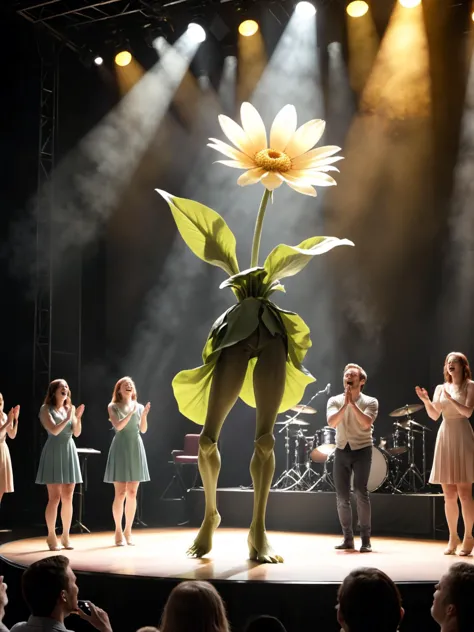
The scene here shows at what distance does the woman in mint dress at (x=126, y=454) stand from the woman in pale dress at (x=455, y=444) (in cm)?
231

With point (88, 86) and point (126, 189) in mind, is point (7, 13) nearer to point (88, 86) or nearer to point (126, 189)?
point (88, 86)

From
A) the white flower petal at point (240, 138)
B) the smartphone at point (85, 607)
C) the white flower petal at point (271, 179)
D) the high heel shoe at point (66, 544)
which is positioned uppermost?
the white flower petal at point (240, 138)


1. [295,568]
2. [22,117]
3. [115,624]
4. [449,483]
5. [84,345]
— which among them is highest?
[22,117]

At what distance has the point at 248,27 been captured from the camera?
934cm

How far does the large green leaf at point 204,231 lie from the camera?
4.84m

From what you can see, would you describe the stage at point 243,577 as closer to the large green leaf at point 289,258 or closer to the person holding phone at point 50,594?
the person holding phone at point 50,594

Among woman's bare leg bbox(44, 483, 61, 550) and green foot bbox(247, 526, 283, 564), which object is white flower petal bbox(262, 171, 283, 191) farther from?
woman's bare leg bbox(44, 483, 61, 550)

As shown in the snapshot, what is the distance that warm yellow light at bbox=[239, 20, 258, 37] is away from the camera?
30.6 ft

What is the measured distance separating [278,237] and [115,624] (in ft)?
20.9

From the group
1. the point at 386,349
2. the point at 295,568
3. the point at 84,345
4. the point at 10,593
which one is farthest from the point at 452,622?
the point at 84,345

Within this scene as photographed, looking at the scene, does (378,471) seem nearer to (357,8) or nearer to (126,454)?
(126,454)

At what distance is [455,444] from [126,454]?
102 inches

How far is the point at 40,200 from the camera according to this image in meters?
9.09

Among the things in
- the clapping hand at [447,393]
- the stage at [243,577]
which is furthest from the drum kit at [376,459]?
the clapping hand at [447,393]
